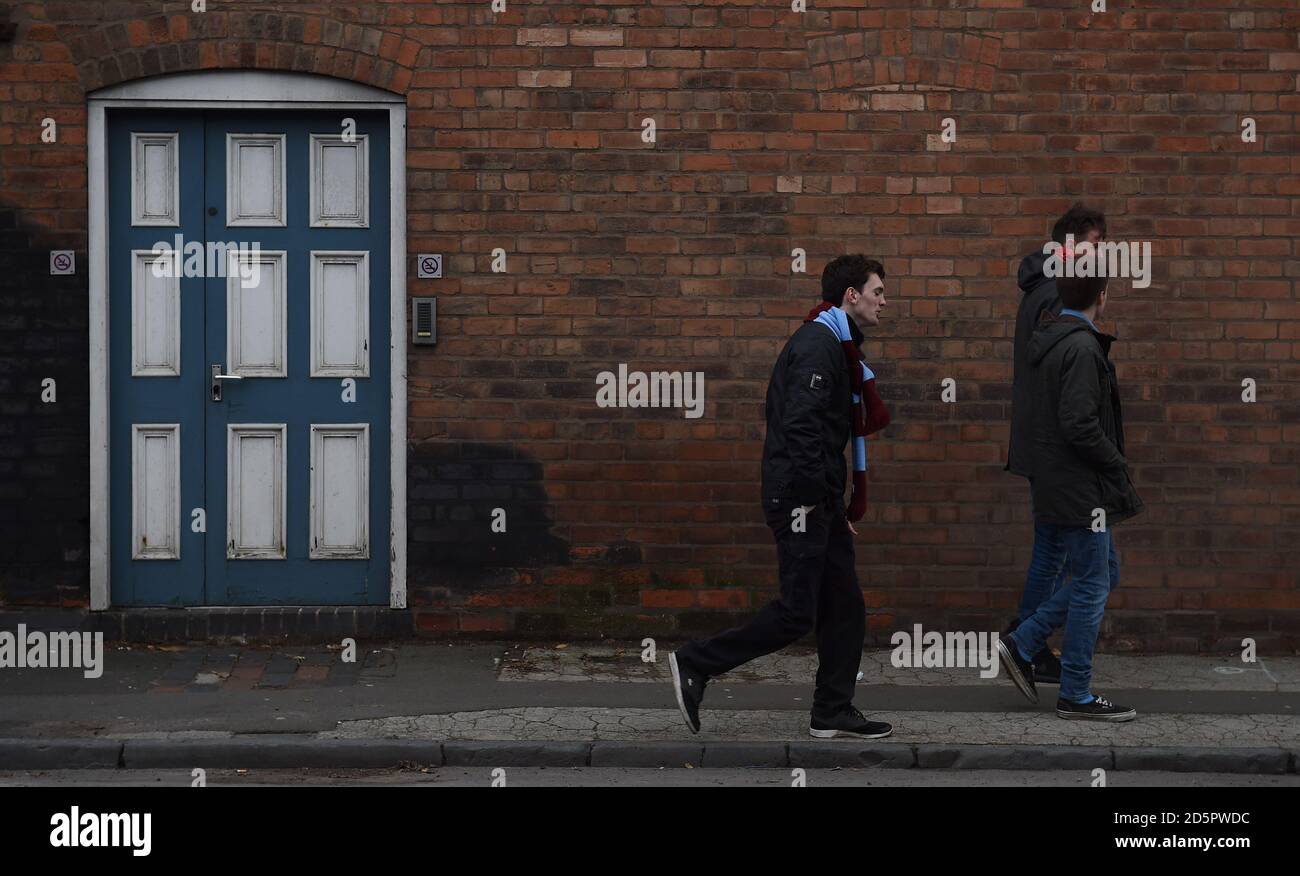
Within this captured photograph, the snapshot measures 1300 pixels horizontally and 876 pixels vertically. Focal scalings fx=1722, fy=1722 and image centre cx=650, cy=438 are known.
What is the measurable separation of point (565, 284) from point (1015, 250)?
2.46 meters

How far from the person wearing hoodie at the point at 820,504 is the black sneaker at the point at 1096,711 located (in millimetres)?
980

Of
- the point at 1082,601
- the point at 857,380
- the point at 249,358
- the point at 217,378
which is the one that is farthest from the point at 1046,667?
the point at 217,378

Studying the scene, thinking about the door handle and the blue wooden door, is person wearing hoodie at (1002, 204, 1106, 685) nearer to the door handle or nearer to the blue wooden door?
the blue wooden door

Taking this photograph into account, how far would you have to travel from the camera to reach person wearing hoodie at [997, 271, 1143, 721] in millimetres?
7602

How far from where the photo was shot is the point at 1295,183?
9.40m

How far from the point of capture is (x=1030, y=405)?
840cm

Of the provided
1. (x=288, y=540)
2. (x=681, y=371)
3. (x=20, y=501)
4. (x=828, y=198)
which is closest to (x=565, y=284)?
(x=681, y=371)

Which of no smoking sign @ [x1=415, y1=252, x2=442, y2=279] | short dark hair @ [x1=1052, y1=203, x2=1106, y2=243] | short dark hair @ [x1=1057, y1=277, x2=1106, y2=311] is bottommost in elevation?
short dark hair @ [x1=1057, y1=277, x2=1106, y2=311]

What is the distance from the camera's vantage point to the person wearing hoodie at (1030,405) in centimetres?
830

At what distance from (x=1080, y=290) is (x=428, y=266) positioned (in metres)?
3.53

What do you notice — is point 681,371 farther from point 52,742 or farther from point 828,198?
point 52,742

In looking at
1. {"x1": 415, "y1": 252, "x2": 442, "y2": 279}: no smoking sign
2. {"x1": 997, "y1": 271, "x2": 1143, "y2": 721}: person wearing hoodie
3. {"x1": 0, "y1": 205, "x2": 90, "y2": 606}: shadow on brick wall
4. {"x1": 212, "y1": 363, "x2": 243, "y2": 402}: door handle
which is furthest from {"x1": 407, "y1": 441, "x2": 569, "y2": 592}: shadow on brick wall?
{"x1": 997, "y1": 271, "x2": 1143, "y2": 721}: person wearing hoodie

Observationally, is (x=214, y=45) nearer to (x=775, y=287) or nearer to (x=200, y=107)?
(x=200, y=107)

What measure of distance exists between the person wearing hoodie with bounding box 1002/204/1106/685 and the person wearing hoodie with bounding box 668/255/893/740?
46.3 inches
